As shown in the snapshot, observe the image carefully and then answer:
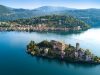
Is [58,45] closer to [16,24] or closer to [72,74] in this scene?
[72,74]

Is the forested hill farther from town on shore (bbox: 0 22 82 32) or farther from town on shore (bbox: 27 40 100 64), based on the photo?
town on shore (bbox: 27 40 100 64)

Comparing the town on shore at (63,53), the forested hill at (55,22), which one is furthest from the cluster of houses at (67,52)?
the forested hill at (55,22)

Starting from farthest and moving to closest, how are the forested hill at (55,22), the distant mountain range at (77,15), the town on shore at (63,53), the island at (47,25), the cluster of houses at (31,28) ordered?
the distant mountain range at (77,15)
the forested hill at (55,22)
the island at (47,25)
the cluster of houses at (31,28)
the town on shore at (63,53)

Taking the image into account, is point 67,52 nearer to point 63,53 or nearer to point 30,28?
point 63,53

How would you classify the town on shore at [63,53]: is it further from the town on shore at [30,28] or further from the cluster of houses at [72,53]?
the town on shore at [30,28]

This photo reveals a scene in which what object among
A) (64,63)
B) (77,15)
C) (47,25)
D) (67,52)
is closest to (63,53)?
(67,52)

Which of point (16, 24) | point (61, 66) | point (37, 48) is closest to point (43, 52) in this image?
point (37, 48)
